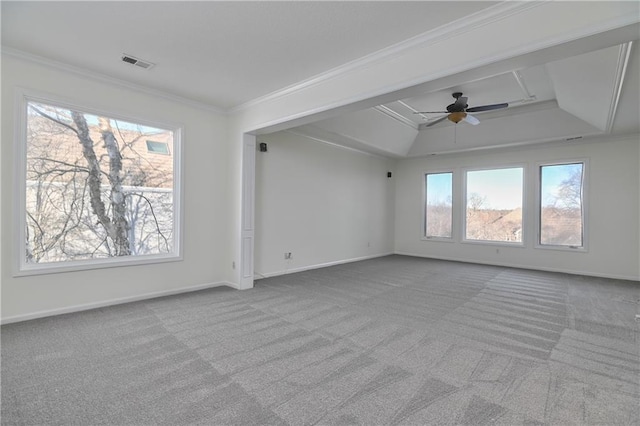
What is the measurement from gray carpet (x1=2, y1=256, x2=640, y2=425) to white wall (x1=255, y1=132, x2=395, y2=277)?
160 centimetres

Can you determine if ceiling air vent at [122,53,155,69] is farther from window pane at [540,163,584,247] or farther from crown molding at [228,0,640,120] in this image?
window pane at [540,163,584,247]

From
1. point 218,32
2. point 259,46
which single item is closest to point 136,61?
point 218,32

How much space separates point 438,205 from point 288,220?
434 centimetres

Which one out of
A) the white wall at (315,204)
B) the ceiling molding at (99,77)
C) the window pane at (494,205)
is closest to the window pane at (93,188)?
the ceiling molding at (99,77)

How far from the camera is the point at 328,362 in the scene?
96.0 inches

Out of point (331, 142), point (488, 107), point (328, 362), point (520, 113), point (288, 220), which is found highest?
point (520, 113)

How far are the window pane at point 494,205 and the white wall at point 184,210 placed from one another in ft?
19.2

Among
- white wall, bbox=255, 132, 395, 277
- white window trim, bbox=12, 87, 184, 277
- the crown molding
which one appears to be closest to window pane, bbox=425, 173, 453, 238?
white wall, bbox=255, 132, 395, 277

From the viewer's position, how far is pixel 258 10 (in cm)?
243

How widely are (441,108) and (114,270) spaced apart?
5.85 metres

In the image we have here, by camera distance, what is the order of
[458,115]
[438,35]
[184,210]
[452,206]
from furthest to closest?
1. [452,206]
2. [458,115]
3. [184,210]
4. [438,35]

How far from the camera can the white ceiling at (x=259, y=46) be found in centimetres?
244

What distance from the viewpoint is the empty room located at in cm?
208

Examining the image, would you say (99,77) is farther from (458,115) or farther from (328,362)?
(458,115)
